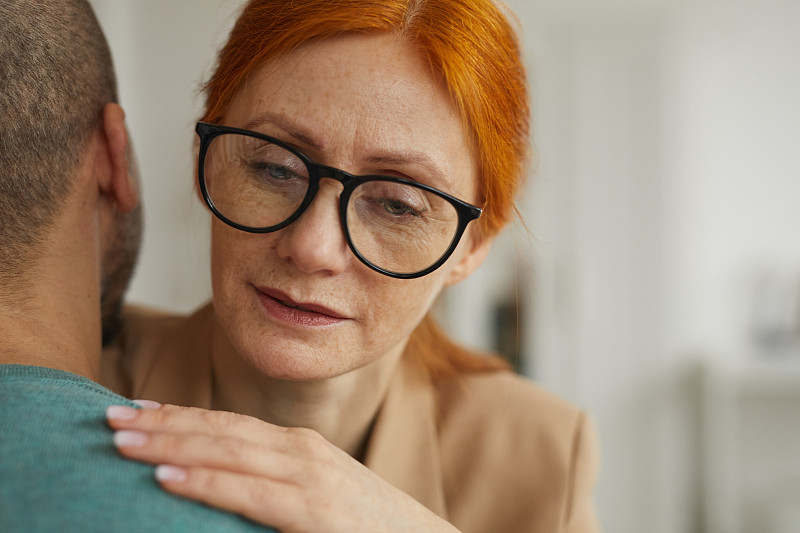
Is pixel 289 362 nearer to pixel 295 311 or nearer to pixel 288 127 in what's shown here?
pixel 295 311

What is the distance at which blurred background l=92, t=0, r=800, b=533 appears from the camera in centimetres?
370

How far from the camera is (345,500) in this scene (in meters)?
0.69

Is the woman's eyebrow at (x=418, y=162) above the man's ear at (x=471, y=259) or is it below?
above

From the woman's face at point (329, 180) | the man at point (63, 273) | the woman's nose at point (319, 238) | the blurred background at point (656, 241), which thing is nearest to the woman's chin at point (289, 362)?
the woman's face at point (329, 180)

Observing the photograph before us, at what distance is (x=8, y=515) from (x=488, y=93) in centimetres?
72

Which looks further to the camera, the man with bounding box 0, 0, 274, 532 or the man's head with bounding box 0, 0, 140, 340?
the man's head with bounding box 0, 0, 140, 340

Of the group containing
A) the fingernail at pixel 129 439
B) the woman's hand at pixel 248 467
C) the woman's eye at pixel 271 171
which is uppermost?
the woman's eye at pixel 271 171

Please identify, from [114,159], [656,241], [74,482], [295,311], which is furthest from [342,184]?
[656,241]

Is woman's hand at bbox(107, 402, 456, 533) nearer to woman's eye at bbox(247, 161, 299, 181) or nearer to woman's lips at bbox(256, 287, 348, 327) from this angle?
woman's lips at bbox(256, 287, 348, 327)

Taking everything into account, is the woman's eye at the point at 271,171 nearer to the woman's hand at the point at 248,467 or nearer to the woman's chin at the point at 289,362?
the woman's chin at the point at 289,362

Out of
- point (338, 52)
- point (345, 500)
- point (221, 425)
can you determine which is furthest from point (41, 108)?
point (345, 500)

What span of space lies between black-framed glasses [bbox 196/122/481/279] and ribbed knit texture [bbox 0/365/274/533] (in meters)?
0.33

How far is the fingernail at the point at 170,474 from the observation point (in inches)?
23.9

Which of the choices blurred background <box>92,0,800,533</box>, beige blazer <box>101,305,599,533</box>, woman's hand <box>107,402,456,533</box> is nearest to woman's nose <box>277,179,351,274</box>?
woman's hand <box>107,402,456,533</box>
